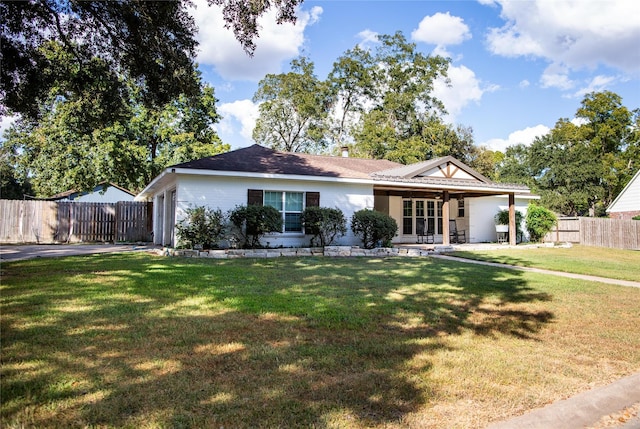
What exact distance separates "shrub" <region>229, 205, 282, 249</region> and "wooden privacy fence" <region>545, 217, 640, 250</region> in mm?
17204

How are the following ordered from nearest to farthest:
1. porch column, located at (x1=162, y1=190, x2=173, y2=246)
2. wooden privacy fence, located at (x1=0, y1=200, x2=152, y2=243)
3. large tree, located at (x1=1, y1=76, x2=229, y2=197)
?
porch column, located at (x1=162, y1=190, x2=173, y2=246)
wooden privacy fence, located at (x1=0, y1=200, x2=152, y2=243)
large tree, located at (x1=1, y1=76, x2=229, y2=197)

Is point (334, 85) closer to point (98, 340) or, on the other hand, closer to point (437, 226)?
point (437, 226)

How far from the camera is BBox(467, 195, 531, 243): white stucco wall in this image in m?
19.6

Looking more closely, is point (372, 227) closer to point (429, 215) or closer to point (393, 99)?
point (429, 215)

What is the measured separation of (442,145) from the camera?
32.0 m

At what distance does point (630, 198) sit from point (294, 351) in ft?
107

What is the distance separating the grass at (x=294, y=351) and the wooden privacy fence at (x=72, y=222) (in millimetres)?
13494

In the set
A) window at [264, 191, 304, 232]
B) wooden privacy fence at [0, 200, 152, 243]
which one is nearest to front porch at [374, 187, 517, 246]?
window at [264, 191, 304, 232]

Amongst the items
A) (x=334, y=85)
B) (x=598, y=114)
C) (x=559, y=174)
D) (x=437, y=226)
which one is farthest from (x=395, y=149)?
(x=598, y=114)

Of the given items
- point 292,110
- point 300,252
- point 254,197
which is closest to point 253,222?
point 254,197

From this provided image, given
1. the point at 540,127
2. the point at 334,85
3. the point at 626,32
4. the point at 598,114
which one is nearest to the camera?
the point at 626,32

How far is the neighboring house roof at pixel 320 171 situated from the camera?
1254 centimetres

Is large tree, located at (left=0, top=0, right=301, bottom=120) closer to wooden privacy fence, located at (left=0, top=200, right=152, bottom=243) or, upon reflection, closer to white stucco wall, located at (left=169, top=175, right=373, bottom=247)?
white stucco wall, located at (left=169, top=175, right=373, bottom=247)

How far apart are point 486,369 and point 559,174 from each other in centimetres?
4173
